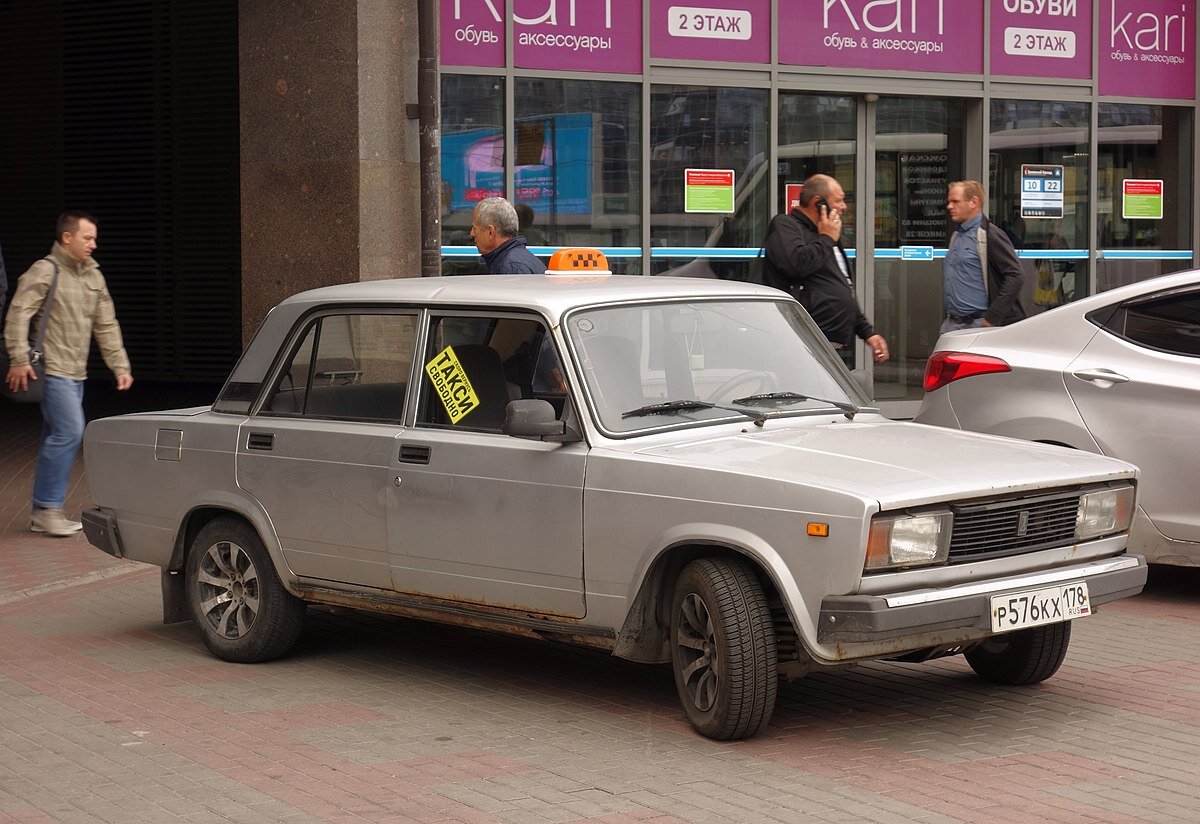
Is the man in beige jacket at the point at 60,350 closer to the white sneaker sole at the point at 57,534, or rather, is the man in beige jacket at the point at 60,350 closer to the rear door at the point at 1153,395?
the white sneaker sole at the point at 57,534

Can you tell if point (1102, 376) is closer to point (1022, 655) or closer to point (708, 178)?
point (1022, 655)

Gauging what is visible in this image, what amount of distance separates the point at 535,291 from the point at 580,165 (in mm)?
7621

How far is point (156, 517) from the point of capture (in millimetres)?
7664

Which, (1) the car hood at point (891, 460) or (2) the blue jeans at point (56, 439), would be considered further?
(2) the blue jeans at point (56, 439)

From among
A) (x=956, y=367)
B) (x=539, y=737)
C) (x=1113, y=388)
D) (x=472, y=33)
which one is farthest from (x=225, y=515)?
(x=472, y=33)

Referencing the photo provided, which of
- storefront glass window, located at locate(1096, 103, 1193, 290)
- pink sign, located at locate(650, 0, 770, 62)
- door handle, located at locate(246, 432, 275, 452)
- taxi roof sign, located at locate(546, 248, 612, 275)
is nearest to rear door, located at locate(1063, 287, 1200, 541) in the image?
taxi roof sign, located at locate(546, 248, 612, 275)

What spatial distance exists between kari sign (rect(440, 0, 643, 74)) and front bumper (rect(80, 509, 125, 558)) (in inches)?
260

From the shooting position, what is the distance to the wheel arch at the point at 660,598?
5.84 metres

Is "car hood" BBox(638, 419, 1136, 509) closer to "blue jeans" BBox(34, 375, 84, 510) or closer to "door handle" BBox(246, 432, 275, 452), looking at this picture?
"door handle" BBox(246, 432, 275, 452)

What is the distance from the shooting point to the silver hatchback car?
26.8 ft

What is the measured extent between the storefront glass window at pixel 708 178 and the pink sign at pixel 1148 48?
152 inches

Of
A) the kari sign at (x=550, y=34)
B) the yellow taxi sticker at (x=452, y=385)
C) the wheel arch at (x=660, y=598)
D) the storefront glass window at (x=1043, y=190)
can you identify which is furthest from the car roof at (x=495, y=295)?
the storefront glass window at (x=1043, y=190)

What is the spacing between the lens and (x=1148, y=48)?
1662 centimetres

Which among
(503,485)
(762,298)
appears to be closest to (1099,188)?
(762,298)
